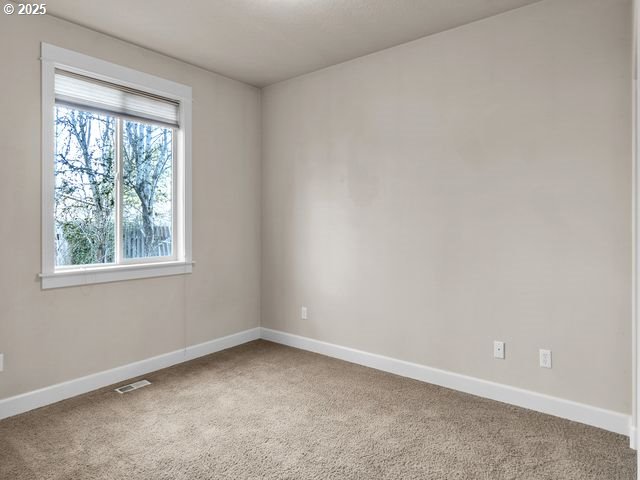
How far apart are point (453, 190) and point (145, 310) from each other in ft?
8.57

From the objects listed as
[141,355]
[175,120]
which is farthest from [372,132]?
[141,355]

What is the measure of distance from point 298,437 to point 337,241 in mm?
1795

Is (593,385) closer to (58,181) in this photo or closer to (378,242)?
(378,242)

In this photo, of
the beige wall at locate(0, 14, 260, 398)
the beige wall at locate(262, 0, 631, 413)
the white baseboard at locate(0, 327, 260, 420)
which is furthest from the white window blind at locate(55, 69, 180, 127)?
the white baseboard at locate(0, 327, 260, 420)

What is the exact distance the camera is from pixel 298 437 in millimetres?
2352

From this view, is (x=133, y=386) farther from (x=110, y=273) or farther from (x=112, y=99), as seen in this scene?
(x=112, y=99)

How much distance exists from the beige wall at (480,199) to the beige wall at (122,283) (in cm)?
53

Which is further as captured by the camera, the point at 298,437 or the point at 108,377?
the point at 108,377

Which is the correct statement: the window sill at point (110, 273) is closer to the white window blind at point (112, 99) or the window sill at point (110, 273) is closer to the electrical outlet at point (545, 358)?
the white window blind at point (112, 99)

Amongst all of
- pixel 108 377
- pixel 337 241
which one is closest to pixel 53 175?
pixel 108 377

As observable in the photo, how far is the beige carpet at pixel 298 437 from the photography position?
2033mm

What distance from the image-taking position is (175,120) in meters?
3.59

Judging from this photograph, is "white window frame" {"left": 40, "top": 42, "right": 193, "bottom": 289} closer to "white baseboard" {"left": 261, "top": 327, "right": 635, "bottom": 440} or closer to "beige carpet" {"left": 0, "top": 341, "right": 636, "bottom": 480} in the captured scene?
"beige carpet" {"left": 0, "top": 341, "right": 636, "bottom": 480}

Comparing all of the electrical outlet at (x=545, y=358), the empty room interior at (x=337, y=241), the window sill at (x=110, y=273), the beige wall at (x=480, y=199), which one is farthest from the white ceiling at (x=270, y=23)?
the electrical outlet at (x=545, y=358)
